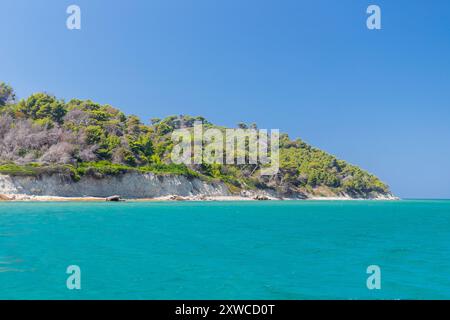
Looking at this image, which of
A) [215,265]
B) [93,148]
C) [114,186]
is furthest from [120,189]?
[215,265]

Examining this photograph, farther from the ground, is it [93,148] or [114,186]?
[93,148]

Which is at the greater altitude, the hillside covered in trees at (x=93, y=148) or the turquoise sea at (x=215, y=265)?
the hillside covered in trees at (x=93, y=148)

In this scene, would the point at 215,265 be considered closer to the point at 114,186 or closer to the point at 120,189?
the point at 114,186

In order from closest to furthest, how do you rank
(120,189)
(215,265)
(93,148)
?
(215,265), (120,189), (93,148)

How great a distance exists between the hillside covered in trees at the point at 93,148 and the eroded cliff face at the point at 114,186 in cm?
136

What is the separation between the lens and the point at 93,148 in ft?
275

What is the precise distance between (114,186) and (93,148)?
12302 mm

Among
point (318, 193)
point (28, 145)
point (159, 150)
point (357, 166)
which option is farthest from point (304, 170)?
point (28, 145)

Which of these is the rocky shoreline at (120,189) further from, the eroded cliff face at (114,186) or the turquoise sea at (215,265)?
the turquoise sea at (215,265)

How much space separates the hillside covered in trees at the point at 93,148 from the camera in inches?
2985

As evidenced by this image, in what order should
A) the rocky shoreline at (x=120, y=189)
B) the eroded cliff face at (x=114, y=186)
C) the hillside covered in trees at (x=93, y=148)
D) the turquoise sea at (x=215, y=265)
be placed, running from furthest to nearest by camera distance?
the hillside covered in trees at (x=93, y=148), the eroded cliff face at (x=114, y=186), the rocky shoreline at (x=120, y=189), the turquoise sea at (x=215, y=265)

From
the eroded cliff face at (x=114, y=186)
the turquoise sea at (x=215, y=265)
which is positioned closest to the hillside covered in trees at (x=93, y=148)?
the eroded cliff face at (x=114, y=186)

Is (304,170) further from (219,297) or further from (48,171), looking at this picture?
(219,297)

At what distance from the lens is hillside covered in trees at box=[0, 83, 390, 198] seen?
75812 millimetres
